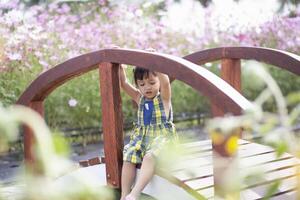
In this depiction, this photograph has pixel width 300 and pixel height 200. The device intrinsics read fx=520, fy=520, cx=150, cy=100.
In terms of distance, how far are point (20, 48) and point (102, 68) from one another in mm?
2467

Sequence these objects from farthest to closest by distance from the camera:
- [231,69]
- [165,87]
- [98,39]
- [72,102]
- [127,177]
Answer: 1. [98,39]
2. [72,102]
3. [231,69]
4. [165,87]
5. [127,177]

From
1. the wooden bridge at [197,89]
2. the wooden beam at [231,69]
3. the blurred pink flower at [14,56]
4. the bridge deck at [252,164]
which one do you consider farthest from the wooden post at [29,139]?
the blurred pink flower at [14,56]

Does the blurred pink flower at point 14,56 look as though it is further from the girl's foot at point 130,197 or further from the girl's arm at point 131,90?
the girl's foot at point 130,197

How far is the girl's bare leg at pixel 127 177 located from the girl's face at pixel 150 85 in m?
0.45

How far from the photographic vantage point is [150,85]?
2602 mm

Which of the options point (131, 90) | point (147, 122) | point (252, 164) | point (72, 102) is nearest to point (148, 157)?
point (147, 122)

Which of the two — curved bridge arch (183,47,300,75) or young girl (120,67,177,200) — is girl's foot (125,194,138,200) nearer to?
young girl (120,67,177,200)

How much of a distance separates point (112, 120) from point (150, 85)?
38 centimetres

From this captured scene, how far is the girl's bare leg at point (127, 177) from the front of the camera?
2285 millimetres

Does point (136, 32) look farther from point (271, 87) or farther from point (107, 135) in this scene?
point (271, 87)

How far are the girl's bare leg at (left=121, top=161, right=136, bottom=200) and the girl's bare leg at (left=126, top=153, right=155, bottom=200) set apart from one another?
0.07 meters

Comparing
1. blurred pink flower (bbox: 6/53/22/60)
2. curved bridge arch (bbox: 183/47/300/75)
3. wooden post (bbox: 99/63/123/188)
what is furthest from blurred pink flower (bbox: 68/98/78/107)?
wooden post (bbox: 99/63/123/188)

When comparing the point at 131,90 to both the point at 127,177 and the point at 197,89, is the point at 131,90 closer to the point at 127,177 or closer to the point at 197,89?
the point at 127,177

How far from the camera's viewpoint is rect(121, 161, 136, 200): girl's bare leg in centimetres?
229
